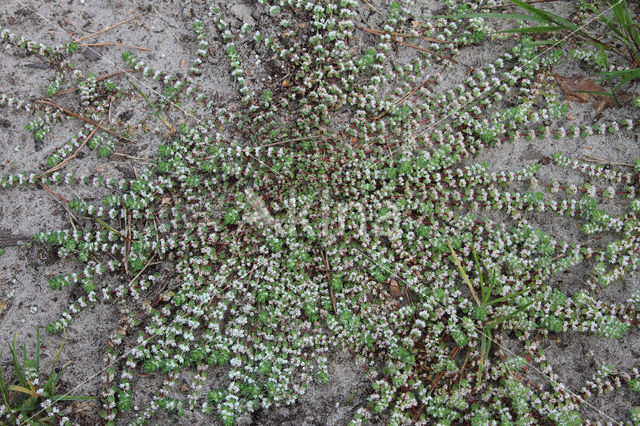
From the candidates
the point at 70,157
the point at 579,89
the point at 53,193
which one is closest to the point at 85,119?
the point at 70,157

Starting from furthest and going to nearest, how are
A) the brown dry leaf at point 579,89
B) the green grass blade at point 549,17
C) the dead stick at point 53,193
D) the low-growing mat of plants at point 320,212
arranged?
the brown dry leaf at point 579,89, the dead stick at point 53,193, the green grass blade at point 549,17, the low-growing mat of plants at point 320,212

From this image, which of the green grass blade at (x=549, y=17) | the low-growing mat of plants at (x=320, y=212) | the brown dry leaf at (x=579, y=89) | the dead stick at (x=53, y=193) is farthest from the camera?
the brown dry leaf at (x=579, y=89)

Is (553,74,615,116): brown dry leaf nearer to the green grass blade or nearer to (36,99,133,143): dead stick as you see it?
the green grass blade

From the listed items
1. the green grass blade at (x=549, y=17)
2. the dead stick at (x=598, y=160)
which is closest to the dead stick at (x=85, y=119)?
the green grass blade at (x=549, y=17)

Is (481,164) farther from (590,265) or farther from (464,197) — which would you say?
(590,265)

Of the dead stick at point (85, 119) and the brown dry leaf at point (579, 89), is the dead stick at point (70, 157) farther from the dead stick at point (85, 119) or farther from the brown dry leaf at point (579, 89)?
the brown dry leaf at point (579, 89)

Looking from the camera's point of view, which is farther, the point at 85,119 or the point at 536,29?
the point at 85,119

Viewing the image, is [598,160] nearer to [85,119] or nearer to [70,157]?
[85,119]

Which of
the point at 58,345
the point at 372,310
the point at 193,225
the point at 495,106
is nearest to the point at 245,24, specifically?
the point at 193,225
